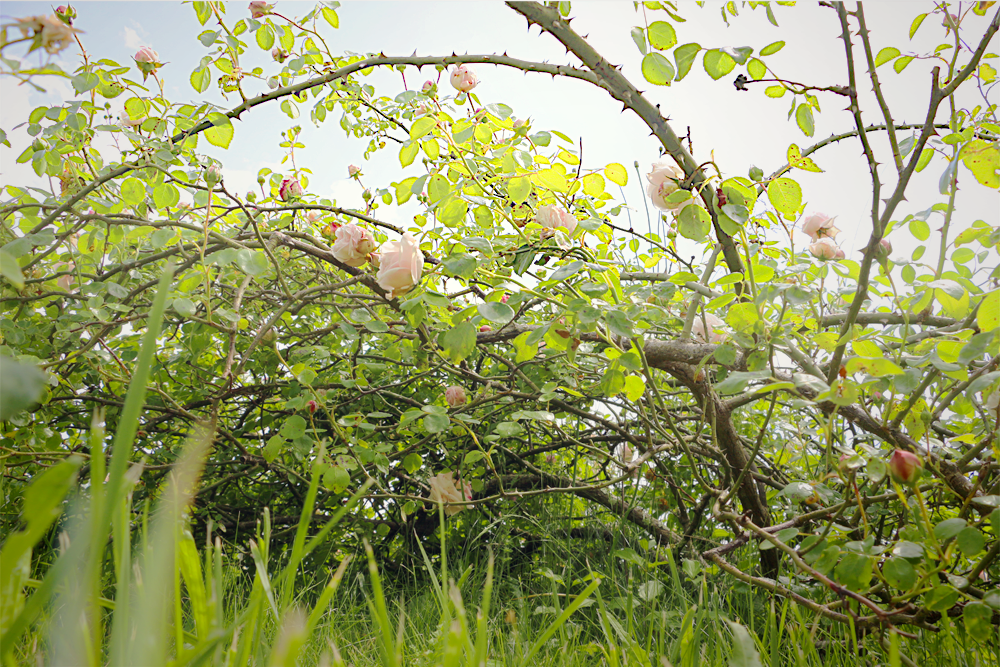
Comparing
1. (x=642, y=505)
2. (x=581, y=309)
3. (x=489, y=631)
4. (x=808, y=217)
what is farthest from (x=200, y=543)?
(x=808, y=217)

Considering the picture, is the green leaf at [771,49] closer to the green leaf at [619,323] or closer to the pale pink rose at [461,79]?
the green leaf at [619,323]

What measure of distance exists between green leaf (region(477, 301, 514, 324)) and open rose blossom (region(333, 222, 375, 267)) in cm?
38

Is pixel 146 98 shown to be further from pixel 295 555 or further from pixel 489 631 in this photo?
pixel 489 631

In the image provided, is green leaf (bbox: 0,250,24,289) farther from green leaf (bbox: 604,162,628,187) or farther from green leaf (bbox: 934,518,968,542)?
green leaf (bbox: 934,518,968,542)

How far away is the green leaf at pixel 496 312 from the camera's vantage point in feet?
2.59

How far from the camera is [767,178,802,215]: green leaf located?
30.6 inches

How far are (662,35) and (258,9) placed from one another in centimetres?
107

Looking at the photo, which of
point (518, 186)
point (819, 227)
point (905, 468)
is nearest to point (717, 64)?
point (518, 186)

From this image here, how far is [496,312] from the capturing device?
31.4 inches

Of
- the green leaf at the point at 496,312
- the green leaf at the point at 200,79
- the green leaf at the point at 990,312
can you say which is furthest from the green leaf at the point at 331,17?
the green leaf at the point at 990,312

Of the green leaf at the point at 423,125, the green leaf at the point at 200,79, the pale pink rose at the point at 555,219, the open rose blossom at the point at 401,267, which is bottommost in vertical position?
the open rose blossom at the point at 401,267

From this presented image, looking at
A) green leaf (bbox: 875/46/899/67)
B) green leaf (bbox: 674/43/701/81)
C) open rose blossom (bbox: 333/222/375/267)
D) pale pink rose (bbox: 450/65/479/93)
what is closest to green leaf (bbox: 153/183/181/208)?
open rose blossom (bbox: 333/222/375/267)

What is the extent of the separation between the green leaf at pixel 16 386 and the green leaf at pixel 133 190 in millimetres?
1013

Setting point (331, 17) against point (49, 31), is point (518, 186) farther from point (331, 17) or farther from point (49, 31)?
point (331, 17)
